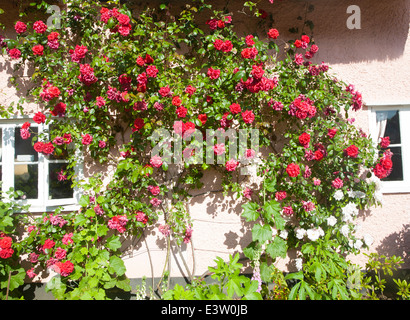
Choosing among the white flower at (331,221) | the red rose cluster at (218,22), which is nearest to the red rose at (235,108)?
the red rose cluster at (218,22)

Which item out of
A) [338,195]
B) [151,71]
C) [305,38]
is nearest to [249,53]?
[305,38]

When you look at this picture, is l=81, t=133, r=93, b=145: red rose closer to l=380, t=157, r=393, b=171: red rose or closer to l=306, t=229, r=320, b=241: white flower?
l=306, t=229, r=320, b=241: white flower

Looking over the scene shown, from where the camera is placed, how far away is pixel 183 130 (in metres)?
3.12

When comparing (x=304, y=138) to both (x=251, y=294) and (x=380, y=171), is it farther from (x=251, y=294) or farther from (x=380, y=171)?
(x=251, y=294)

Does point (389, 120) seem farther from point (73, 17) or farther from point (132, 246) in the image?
point (73, 17)

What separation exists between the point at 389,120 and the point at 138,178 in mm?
3550

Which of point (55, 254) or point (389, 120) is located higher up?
point (389, 120)

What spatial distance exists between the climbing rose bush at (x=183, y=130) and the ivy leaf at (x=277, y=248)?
0.01 meters

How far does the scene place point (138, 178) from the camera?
3.29 meters

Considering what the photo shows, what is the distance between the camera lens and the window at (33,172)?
345 centimetres

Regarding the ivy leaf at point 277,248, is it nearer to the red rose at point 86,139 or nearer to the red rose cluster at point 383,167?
the red rose cluster at point 383,167
